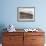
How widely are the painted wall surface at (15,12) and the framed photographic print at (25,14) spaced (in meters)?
0.10

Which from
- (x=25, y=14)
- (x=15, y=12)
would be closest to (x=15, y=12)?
(x=15, y=12)

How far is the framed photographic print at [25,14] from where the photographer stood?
4.41m

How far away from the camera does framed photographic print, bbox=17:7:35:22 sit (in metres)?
4.41

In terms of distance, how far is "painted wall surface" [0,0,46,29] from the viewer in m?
4.39

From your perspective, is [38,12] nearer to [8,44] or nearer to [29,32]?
[29,32]

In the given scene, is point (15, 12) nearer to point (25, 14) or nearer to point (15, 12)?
point (15, 12)

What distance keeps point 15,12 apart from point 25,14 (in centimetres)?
33

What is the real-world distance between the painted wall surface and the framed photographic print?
98mm

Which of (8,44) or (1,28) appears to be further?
(1,28)

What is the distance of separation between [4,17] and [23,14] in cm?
63

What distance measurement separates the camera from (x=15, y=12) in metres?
4.42

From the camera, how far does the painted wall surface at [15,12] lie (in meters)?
4.39

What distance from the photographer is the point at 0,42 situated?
4320mm

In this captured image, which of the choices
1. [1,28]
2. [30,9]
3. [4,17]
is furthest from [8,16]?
[30,9]
